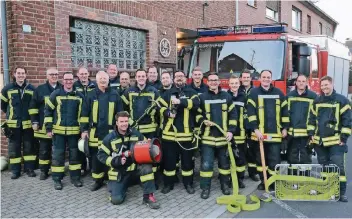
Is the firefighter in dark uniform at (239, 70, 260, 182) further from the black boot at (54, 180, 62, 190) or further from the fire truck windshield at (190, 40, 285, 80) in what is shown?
the black boot at (54, 180, 62, 190)

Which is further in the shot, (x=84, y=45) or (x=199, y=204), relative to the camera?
(x=84, y=45)

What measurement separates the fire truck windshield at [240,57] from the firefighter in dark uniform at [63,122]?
2996 mm

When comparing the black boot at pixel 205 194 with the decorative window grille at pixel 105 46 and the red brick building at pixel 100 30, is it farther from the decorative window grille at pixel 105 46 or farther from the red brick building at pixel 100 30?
the decorative window grille at pixel 105 46

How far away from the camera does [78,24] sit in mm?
7875

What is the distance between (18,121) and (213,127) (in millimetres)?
3339

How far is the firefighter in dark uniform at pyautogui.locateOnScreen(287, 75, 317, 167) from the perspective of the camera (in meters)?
5.68

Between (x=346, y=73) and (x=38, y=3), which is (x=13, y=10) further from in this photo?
(x=346, y=73)

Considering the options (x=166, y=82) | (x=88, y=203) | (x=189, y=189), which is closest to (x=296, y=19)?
(x=166, y=82)

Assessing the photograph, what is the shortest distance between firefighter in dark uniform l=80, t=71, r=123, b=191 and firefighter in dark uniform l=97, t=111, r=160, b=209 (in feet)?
1.77

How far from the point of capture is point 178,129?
550 centimetres

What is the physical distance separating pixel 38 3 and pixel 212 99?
3.89 meters

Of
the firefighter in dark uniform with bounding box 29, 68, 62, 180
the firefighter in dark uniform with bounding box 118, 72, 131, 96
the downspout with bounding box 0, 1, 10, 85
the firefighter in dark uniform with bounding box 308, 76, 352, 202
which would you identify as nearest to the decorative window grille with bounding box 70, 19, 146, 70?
the downspout with bounding box 0, 1, 10, 85

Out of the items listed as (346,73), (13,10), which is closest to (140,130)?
(13,10)

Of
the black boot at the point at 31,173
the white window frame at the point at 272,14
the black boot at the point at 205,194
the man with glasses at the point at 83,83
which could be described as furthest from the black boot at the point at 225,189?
the white window frame at the point at 272,14
